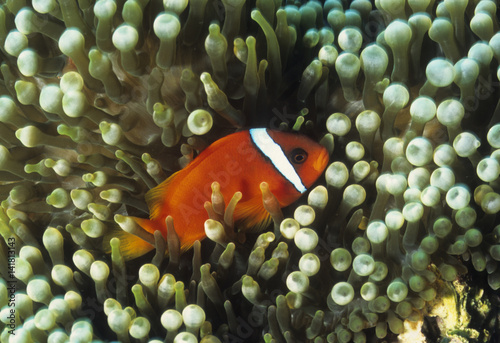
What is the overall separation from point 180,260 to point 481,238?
0.61 m

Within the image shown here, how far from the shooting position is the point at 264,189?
0.93 metres

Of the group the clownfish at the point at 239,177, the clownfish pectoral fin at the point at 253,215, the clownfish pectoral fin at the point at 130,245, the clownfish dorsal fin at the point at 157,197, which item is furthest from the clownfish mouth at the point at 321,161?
the clownfish pectoral fin at the point at 130,245

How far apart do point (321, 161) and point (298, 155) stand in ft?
0.17

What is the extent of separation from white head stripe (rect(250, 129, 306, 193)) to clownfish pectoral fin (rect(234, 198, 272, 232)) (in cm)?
8

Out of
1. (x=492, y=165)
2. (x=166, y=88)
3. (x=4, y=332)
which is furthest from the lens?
(x=166, y=88)

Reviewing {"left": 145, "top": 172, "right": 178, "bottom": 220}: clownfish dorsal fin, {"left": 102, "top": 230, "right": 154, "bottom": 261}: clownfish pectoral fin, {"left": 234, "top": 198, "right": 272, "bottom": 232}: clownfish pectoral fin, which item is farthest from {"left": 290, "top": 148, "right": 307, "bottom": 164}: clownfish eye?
{"left": 102, "top": 230, "right": 154, "bottom": 261}: clownfish pectoral fin

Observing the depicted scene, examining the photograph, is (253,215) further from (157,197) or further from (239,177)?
(157,197)

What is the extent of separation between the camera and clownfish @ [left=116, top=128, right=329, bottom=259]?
3.34 ft

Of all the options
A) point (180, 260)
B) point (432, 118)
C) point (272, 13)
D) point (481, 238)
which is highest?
point (272, 13)

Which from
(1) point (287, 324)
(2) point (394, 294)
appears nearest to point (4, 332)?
(1) point (287, 324)

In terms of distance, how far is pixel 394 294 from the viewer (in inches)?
33.7

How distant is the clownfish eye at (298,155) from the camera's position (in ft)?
3.36

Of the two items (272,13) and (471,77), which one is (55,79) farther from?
(471,77)

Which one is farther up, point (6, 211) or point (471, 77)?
point (471, 77)
